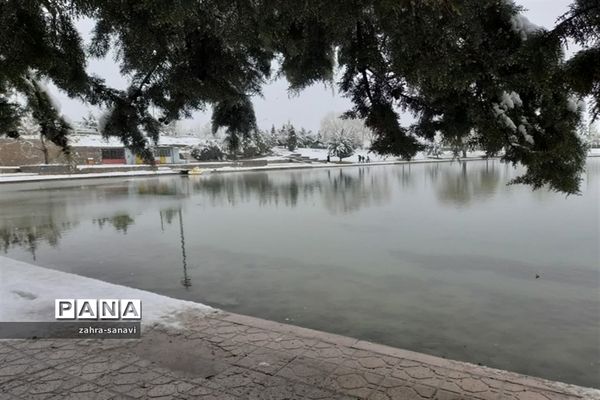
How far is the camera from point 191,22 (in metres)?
2.72

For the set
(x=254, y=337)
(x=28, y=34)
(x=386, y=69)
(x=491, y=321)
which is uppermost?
(x=28, y=34)

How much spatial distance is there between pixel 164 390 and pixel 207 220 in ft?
39.6

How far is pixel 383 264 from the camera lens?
29.6ft

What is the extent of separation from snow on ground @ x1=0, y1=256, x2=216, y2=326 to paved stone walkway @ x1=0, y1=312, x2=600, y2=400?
2.37ft

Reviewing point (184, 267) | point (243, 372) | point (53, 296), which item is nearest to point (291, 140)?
point (184, 267)

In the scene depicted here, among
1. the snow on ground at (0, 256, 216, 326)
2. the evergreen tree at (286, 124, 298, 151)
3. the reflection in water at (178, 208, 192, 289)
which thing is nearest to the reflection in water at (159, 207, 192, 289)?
the reflection in water at (178, 208, 192, 289)

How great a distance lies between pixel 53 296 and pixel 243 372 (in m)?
3.40

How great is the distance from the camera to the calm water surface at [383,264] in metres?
5.61

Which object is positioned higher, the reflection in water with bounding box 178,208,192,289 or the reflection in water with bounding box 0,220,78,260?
the reflection in water with bounding box 0,220,78,260

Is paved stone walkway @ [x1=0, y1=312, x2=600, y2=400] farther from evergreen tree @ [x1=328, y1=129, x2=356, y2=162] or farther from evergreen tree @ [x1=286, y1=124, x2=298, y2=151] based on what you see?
evergreen tree @ [x1=286, y1=124, x2=298, y2=151]

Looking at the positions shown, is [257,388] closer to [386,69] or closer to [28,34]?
[386,69]

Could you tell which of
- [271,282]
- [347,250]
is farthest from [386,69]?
[347,250]

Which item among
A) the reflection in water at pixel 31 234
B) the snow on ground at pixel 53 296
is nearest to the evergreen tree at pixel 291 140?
the reflection in water at pixel 31 234

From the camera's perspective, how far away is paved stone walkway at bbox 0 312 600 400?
3.39 m
